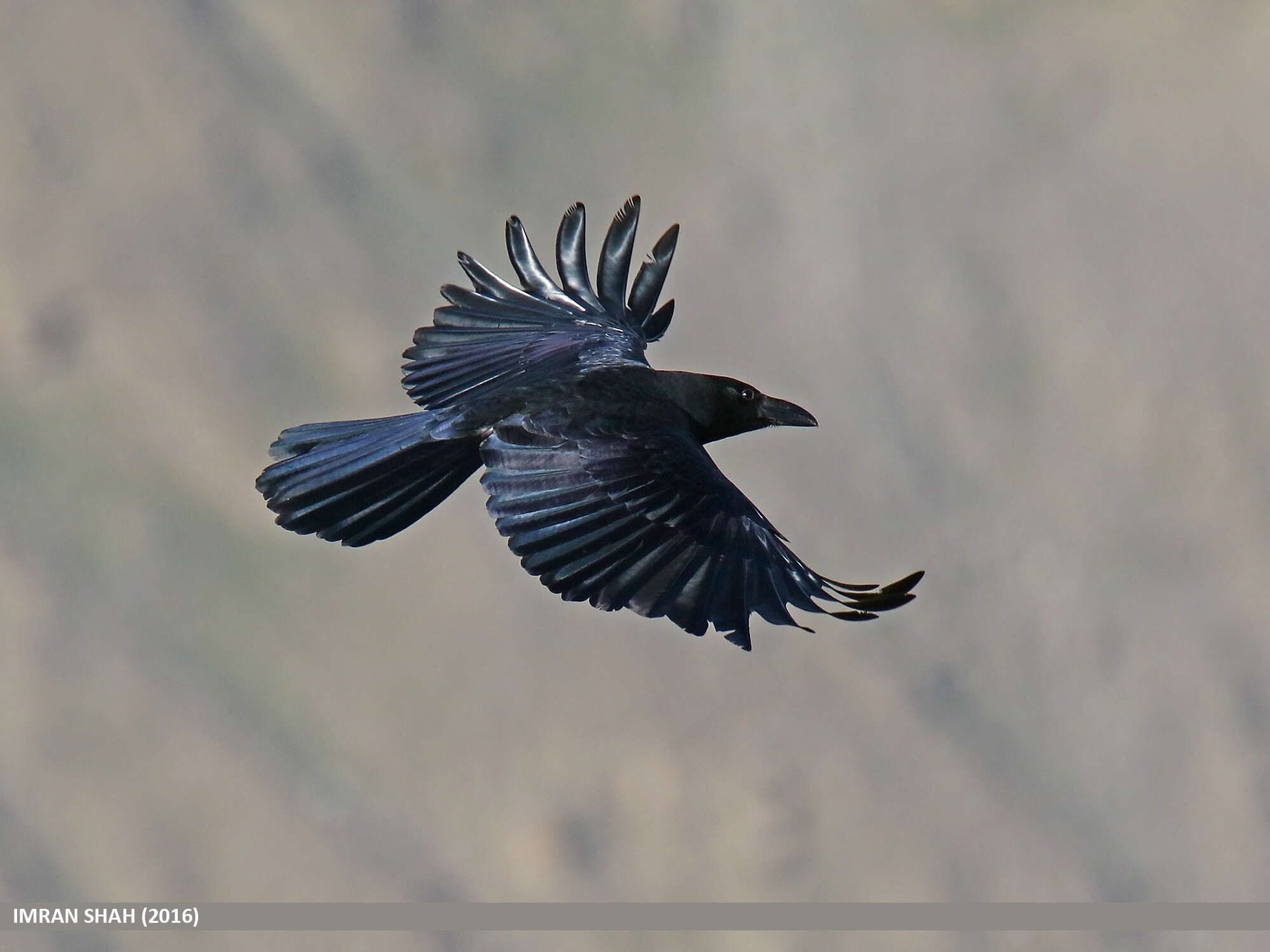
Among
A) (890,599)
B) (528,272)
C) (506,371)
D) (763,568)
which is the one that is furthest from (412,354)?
(890,599)

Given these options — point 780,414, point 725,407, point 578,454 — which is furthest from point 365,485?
point 780,414

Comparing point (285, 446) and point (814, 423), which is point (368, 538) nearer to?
point (285, 446)

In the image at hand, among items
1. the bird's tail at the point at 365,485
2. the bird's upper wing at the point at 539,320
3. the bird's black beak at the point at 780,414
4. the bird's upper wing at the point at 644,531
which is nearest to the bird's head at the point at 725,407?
the bird's black beak at the point at 780,414

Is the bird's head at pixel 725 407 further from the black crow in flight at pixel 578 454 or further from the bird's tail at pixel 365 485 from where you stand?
the bird's tail at pixel 365 485

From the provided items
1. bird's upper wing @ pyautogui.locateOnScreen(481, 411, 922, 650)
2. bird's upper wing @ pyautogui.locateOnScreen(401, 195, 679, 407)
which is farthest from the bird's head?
bird's upper wing @ pyautogui.locateOnScreen(481, 411, 922, 650)

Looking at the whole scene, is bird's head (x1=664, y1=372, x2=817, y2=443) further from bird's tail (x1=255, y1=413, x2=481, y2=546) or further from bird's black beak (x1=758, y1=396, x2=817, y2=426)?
bird's tail (x1=255, y1=413, x2=481, y2=546)

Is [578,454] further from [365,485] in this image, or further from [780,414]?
[780,414]
